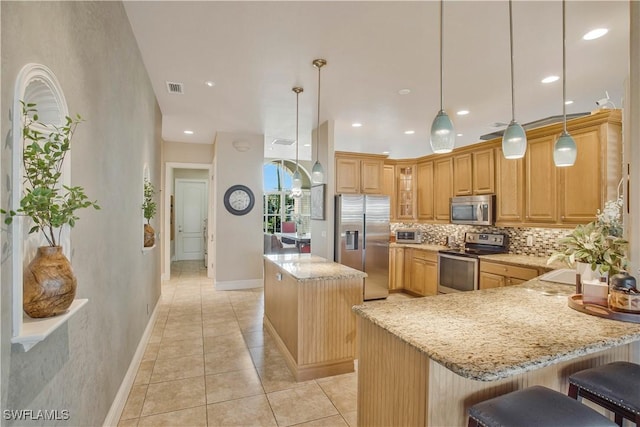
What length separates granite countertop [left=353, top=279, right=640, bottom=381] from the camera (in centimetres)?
115

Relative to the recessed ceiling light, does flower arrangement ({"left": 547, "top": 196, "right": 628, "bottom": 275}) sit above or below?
below

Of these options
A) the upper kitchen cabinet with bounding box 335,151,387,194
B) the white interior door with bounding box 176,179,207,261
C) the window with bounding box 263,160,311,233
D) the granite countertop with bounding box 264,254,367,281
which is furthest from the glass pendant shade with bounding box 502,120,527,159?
the white interior door with bounding box 176,179,207,261

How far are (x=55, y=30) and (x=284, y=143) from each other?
5.69 meters

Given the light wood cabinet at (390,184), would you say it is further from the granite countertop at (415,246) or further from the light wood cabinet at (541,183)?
the light wood cabinet at (541,183)

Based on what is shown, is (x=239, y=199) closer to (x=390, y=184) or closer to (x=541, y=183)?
(x=390, y=184)

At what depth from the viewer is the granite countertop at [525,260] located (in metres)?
3.54

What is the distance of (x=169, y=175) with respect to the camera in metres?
6.74

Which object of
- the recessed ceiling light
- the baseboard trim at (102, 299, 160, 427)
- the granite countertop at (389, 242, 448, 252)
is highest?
the recessed ceiling light

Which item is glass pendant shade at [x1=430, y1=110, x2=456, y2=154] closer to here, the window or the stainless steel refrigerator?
the stainless steel refrigerator

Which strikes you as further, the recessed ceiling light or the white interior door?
the white interior door

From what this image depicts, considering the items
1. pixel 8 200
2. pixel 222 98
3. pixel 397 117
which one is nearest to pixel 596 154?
pixel 397 117

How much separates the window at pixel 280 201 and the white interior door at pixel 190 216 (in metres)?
1.87

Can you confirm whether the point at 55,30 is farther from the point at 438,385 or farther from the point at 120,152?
the point at 438,385

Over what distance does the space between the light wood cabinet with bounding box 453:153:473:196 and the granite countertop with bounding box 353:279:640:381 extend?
3108 millimetres
